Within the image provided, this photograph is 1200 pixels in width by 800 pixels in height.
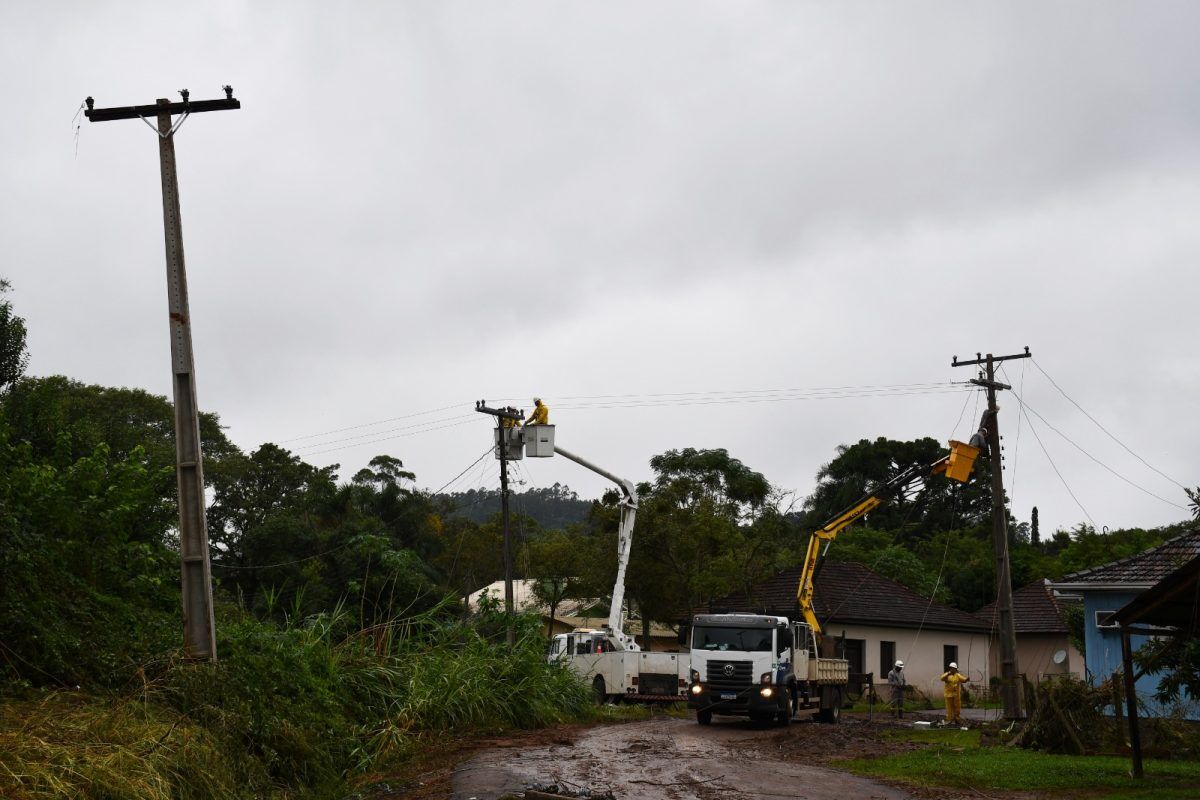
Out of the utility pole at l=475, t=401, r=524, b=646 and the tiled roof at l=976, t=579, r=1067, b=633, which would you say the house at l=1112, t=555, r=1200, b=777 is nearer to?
the utility pole at l=475, t=401, r=524, b=646

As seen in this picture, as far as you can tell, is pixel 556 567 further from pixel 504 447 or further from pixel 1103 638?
pixel 1103 638

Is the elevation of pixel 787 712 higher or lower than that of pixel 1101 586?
lower

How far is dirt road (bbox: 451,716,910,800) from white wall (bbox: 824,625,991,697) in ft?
62.1

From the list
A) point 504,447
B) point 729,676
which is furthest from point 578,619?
point 729,676

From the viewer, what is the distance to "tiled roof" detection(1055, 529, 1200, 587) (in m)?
26.1

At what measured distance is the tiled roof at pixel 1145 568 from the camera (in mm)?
26062

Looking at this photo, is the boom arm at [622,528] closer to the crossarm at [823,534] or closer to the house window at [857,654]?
the crossarm at [823,534]

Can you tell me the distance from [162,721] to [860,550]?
5412cm

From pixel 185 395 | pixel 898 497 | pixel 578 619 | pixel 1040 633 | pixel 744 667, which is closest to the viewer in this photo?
pixel 185 395

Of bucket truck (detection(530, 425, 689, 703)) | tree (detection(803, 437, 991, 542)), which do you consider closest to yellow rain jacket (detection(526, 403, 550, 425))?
bucket truck (detection(530, 425, 689, 703))

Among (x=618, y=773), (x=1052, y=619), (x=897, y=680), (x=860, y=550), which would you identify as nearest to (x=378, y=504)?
(x=860, y=550)

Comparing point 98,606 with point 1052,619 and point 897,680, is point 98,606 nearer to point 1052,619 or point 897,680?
point 897,680

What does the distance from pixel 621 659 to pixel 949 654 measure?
60.9 ft

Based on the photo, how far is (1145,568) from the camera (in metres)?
27.5
